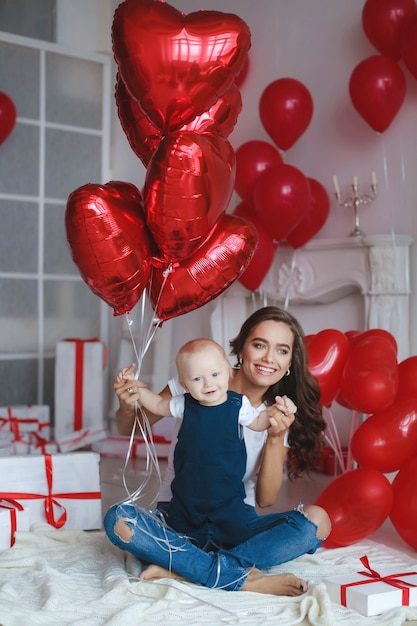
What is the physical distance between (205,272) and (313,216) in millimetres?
1423

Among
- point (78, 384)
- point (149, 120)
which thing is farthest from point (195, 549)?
point (78, 384)

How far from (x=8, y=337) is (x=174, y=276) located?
242 cm

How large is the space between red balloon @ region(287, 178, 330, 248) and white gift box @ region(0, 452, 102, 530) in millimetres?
1357

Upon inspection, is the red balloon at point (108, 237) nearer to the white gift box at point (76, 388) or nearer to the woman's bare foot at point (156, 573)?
the woman's bare foot at point (156, 573)

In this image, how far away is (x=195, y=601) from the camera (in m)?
1.72

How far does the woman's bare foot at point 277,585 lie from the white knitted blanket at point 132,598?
2 cm

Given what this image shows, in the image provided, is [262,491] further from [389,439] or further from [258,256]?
[258,256]

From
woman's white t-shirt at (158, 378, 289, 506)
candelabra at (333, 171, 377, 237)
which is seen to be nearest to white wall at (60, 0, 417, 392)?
candelabra at (333, 171, 377, 237)

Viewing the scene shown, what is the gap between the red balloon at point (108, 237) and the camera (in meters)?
1.73

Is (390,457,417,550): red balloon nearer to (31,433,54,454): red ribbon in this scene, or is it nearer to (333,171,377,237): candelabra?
(333,171,377,237): candelabra

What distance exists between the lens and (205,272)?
189 centimetres

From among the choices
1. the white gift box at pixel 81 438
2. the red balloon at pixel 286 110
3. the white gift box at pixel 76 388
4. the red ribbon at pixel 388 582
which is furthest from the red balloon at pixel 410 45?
the white gift box at pixel 81 438

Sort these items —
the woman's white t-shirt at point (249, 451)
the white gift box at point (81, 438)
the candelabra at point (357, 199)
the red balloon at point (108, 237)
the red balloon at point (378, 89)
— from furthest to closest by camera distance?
the white gift box at point (81, 438), the candelabra at point (357, 199), the red balloon at point (378, 89), the woman's white t-shirt at point (249, 451), the red balloon at point (108, 237)

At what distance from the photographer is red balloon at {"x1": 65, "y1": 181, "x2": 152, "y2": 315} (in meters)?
1.73
